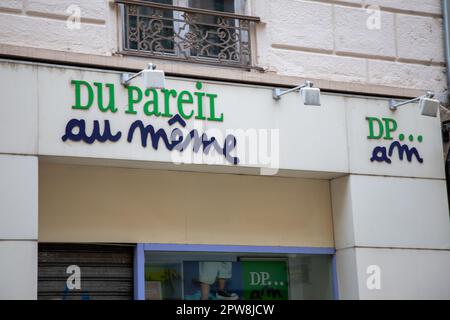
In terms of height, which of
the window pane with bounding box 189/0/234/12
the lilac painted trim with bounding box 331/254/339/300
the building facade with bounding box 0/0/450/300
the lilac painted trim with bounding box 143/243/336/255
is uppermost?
the window pane with bounding box 189/0/234/12

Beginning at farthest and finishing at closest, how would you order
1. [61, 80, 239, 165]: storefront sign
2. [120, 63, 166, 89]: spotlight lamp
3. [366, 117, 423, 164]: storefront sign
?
1. [366, 117, 423, 164]: storefront sign
2. [61, 80, 239, 165]: storefront sign
3. [120, 63, 166, 89]: spotlight lamp

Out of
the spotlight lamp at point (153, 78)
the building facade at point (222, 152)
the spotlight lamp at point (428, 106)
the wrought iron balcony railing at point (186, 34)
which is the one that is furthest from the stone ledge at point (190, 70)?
the spotlight lamp at point (428, 106)

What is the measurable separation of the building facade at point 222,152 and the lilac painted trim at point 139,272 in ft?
0.08

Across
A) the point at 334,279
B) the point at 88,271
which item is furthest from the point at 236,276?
the point at 88,271

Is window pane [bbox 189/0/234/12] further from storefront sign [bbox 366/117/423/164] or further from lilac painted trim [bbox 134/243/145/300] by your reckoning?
lilac painted trim [bbox 134/243/145/300]

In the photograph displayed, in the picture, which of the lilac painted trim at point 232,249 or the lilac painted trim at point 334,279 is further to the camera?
the lilac painted trim at point 334,279

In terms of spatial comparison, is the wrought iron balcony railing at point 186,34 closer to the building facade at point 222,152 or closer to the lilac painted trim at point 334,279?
the building facade at point 222,152

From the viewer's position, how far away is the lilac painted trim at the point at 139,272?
1020cm

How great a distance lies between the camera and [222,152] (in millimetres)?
10281

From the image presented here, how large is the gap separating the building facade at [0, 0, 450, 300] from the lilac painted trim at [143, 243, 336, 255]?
18mm

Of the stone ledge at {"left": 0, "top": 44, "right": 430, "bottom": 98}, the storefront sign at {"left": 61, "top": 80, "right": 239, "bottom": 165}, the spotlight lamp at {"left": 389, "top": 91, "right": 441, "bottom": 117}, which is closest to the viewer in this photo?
the stone ledge at {"left": 0, "top": 44, "right": 430, "bottom": 98}

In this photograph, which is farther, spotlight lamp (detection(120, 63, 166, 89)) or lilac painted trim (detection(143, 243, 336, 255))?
lilac painted trim (detection(143, 243, 336, 255))

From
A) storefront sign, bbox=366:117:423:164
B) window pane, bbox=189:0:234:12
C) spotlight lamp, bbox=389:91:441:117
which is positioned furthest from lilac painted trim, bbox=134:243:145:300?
spotlight lamp, bbox=389:91:441:117

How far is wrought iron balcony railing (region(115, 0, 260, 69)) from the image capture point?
10.3 meters
